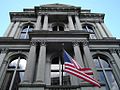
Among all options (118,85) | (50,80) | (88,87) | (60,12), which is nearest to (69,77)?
(50,80)

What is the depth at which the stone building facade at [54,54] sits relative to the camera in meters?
16.5

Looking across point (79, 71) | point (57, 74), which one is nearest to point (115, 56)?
point (57, 74)

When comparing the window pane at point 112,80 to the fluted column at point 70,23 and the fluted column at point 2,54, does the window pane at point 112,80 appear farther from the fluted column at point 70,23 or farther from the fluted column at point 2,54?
the fluted column at point 2,54

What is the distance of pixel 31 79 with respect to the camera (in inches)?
625

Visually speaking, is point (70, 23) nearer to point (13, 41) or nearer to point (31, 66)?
point (13, 41)

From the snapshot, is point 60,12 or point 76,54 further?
point 60,12

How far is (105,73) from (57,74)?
4.61 meters

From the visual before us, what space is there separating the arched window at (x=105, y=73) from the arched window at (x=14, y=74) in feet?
24.5

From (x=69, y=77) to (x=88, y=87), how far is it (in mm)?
3031

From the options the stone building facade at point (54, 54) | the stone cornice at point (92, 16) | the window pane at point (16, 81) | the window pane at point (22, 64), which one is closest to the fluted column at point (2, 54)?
the stone building facade at point (54, 54)

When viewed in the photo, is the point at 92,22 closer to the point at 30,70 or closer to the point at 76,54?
the point at 76,54

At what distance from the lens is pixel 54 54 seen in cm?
2020

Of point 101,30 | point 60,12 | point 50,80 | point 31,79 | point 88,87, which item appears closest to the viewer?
point 88,87

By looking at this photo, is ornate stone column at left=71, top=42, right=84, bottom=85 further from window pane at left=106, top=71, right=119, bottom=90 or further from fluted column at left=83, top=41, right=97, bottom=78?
window pane at left=106, top=71, right=119, bottom=90
